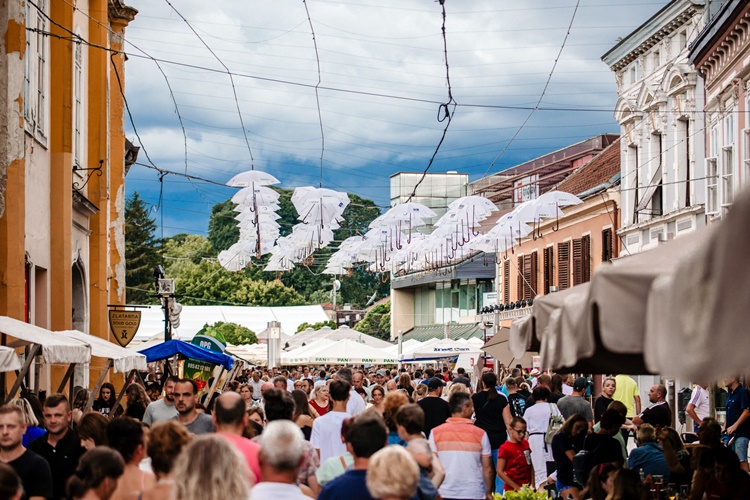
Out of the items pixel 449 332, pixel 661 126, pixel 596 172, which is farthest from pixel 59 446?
pixel 449 332

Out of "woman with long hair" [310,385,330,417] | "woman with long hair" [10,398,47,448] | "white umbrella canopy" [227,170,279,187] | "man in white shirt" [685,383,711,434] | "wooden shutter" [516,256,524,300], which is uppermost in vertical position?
"white umbrella canopy" [227,170,279,187]

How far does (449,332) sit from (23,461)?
61.1 meters

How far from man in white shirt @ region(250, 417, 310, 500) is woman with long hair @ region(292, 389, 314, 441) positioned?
6066mm

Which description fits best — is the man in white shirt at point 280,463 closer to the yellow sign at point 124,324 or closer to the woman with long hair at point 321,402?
the woman with long hair at point 321,402

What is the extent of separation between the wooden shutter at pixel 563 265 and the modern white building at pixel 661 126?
669 centimetres

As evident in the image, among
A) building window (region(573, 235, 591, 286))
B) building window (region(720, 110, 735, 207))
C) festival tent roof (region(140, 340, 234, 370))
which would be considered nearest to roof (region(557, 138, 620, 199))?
building window (region(573, 235, 591, 286))

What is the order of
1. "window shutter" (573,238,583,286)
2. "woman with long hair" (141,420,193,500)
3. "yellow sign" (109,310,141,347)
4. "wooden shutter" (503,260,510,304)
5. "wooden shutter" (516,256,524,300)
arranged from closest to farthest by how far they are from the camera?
"woman with long hair" (141,420,193,500)
"yellow sign" (109,310,141,347)
"window shutter" (573,238,583,286)
"wooden shutter" (516,256,524,300)
"wooden shutter" (503,260,510,304)

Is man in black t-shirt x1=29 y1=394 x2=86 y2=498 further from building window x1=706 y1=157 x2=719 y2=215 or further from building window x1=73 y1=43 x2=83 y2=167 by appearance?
building window x1=706 y1=157 x2=719 y2=215

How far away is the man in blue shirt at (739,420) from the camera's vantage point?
51.8 feet

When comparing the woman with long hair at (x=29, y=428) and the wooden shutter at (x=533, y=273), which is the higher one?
the wooden shutter at (x=533, y=273)

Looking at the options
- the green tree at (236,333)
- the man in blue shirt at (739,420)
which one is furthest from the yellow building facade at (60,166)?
the green tree at (236,333)

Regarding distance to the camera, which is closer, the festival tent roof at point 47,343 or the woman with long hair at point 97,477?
the woman with long hair at point 97,477

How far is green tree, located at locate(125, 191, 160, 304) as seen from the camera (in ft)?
313

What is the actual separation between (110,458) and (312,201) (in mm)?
21614
